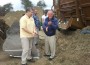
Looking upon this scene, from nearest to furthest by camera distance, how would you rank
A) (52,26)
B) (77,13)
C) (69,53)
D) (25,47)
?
1. (25,47)
2. (52,26)
3. (69,53)
4. (77,13)

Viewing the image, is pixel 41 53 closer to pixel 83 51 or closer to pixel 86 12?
pixel 83 51

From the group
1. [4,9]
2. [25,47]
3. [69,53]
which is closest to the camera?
[25,47]

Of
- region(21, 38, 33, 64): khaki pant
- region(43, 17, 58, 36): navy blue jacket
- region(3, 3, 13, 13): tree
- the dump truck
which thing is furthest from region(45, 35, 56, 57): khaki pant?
region(3, 3, 13, 13): tree

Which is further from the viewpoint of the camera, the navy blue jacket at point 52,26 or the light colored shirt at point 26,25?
the navy blue jacket at point 52,26

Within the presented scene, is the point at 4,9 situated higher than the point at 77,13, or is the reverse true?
the point at 77,13

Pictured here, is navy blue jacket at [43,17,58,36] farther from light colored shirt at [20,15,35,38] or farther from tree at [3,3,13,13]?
tree at [3,3,13,13]

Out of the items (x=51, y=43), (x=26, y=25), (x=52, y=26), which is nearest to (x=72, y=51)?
(x=51, y=43)

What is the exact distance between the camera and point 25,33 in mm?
9781

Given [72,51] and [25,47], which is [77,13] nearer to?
[72,51]

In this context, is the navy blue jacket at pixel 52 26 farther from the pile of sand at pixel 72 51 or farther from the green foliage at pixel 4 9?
the green foliage at pixel 4 9

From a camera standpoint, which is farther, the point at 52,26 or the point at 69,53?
the point at 69,53

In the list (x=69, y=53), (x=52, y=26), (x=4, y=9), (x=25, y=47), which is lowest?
(x=4, y=9)

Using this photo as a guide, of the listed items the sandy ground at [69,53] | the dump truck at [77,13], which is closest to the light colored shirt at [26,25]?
the sandy ground at [69,53]

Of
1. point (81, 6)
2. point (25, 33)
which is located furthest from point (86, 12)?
point (25, 33)
